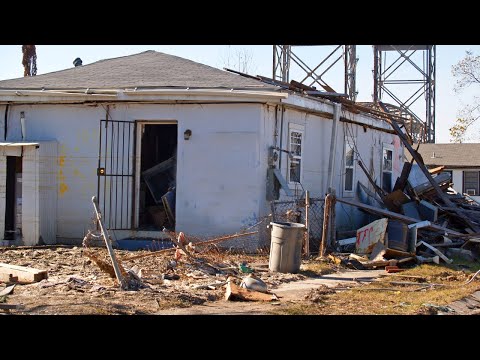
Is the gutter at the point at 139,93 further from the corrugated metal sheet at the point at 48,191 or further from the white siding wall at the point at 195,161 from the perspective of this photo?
the corrugated metal sheet at the point at 48,191

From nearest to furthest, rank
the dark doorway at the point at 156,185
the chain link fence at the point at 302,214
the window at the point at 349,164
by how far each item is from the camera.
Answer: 1. the chain link fence at the point at 302,214
2. the dark doorway at the point at 156,185
3. the window at the point at 349,164

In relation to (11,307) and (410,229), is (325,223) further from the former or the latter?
(11,307)

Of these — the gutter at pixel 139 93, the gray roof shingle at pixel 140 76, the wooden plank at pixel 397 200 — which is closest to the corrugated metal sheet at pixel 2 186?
the gutter at pixel 139 93

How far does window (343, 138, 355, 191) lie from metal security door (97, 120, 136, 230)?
20.9ft

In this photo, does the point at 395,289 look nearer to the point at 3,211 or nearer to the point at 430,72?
the point at 3,211

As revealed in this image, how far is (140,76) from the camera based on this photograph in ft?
54.0

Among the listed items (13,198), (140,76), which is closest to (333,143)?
(140,76)

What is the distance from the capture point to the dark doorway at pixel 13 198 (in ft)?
48.6

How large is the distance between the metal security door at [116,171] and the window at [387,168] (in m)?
9.73

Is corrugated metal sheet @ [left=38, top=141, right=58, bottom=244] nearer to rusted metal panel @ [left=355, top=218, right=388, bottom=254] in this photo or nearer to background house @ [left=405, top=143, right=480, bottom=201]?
rusted metal panel @ [left=355, top=218, right=388, bottom=254]

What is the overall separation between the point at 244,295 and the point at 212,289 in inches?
27.0

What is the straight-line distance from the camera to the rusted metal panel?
44.8 feet
